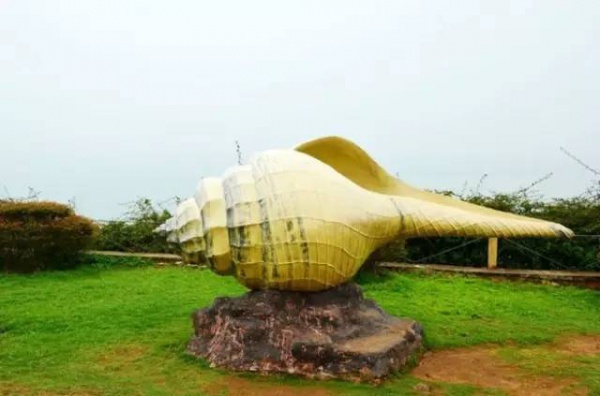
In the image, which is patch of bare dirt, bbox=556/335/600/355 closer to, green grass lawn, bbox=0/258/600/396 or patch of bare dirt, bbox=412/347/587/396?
green grass lawn, bbox=0/258/600/396

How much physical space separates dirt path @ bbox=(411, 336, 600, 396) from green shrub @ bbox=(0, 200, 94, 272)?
322 inches

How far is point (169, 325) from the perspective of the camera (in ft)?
22.4

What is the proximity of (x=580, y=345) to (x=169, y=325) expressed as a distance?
411 centimetres

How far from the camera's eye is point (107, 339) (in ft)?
20.6

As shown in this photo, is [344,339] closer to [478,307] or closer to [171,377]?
[171,377]

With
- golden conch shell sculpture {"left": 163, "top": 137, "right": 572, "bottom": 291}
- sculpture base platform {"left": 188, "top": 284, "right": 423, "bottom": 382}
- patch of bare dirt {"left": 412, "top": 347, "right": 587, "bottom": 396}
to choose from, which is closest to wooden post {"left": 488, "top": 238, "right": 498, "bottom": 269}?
patch of bare dirt {"left": 412, "top": 347, "right": 587, "bottom": 396}

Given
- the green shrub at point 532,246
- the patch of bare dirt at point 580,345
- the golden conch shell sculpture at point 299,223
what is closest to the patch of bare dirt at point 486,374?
the patch of bare dirt at point 580,345

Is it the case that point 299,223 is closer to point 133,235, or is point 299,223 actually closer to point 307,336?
point 307,336

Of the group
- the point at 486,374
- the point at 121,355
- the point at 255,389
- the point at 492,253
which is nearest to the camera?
the point at 255,389

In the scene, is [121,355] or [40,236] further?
[40,236]

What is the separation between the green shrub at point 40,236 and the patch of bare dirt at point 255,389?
788 cm

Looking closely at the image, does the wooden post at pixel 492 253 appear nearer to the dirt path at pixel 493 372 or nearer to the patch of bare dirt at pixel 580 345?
the patch of bare dirt at pixel 580 345

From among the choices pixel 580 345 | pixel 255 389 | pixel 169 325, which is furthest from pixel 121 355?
pixel 580 345

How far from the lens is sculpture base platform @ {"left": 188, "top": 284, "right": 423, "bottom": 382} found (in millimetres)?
4953
